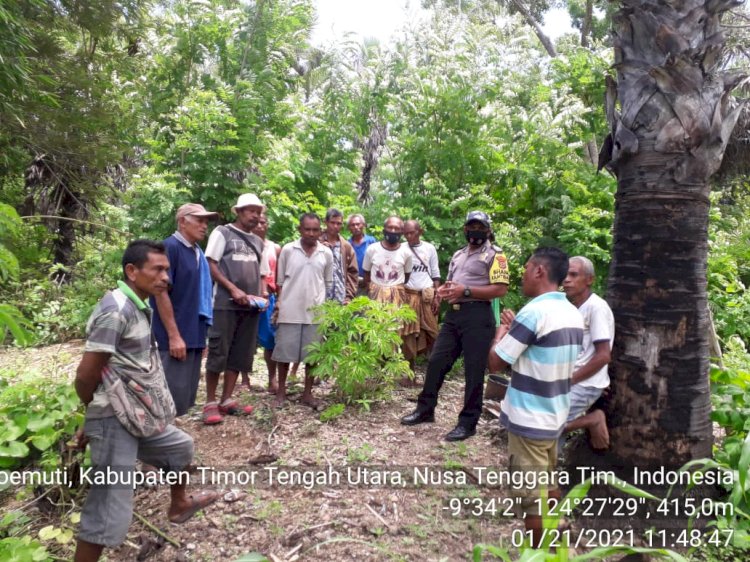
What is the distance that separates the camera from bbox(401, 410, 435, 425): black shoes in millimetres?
4531

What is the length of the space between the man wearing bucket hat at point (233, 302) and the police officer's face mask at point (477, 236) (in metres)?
1.91

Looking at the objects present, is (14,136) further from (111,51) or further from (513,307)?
(513,307)

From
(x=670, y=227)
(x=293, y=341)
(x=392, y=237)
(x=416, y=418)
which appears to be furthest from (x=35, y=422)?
(x=670, y=227)

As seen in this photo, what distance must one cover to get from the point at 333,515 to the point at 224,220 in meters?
5.76

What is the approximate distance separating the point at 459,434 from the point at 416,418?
0.46 meters

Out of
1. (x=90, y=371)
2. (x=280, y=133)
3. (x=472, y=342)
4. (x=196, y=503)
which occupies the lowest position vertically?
(x=196, y=503)

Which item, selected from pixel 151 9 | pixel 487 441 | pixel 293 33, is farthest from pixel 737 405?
pixel 151 9

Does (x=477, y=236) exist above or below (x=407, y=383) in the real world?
above

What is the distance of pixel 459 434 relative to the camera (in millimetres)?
4227

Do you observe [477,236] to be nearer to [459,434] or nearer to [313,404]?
[459,434]

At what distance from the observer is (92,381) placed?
8.43ft

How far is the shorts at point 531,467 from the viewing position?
282cm

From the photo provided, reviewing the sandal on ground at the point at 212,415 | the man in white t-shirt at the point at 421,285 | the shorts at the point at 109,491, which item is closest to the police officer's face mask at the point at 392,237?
the man in white t-shirt at the point at 421,285

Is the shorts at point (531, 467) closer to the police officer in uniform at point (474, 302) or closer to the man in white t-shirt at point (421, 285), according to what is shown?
the police officer in uniform at point (474, 302)
